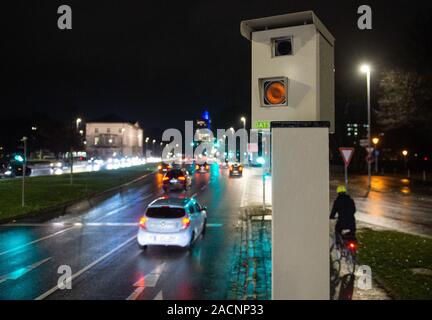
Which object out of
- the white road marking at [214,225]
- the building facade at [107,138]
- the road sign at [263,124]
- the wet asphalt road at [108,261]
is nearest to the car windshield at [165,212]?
the wet asphalt road at [108,261]

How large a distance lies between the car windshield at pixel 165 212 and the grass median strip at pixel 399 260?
→ 5.08m

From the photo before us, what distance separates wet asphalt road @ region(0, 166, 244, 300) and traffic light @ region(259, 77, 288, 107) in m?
4.99

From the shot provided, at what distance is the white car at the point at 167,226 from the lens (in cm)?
1257

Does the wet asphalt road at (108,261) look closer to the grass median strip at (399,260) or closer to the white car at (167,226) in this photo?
the white car at (167,226)

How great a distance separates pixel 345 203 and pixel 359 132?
59030 millimetres

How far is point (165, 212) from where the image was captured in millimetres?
12938

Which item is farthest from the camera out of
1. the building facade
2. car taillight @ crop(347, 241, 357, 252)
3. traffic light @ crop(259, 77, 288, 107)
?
the building facade

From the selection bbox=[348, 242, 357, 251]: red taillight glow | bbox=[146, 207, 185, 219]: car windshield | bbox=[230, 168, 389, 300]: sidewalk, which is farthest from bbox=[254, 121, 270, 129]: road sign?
bbox=[146, 207, 185, 219]: car windshield

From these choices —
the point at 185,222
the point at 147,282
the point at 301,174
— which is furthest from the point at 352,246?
the point at 301,174

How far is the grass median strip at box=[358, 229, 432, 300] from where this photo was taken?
8.51 metres

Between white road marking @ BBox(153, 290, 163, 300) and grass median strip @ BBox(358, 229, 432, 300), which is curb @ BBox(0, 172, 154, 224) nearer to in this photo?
A: white road marking @ BBox(153, 290, 163, 300)

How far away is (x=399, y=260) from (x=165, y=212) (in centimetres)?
638

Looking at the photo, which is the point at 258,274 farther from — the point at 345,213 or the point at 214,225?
the point at 214,225
